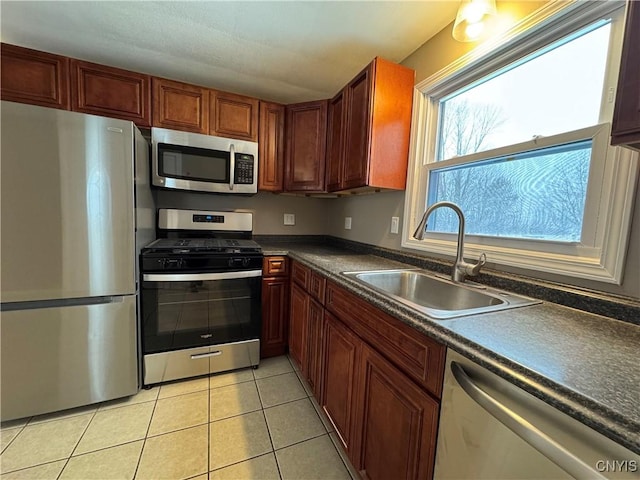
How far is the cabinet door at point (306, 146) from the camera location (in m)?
Result: 2.21

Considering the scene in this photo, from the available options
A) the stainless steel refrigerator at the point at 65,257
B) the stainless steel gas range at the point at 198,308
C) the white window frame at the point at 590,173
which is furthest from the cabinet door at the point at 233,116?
the white window frame at the point at 590,173

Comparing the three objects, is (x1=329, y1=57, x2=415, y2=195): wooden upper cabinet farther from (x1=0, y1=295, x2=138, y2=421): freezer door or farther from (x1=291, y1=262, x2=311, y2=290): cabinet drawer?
(x1=0, y1=295, x2=138, y2=421): freezer door

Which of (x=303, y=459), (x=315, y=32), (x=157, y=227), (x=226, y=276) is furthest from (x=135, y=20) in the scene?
(x=303, y=459)

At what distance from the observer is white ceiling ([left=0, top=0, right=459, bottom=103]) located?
1.46 metres

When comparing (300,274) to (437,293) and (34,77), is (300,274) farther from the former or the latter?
(34,77)

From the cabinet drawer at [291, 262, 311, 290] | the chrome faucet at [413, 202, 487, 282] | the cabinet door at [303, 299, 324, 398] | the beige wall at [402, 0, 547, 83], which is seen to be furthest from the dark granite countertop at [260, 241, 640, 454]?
the beige wall at [402, 0, 547, 83]

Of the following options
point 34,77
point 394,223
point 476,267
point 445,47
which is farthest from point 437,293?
point 34,77

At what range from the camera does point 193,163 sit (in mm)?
2014

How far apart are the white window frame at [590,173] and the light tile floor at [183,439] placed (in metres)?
1.27

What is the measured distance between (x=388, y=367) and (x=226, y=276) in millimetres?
1299

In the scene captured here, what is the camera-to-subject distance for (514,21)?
1198mm

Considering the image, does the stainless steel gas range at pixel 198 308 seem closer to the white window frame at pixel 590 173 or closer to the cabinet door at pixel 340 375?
the cabinet door at pixel 340 375

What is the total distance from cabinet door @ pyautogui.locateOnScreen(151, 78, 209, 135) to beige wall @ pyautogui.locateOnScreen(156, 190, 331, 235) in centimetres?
58

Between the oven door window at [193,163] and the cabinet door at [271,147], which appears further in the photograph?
the cabinet door at [271,147]
